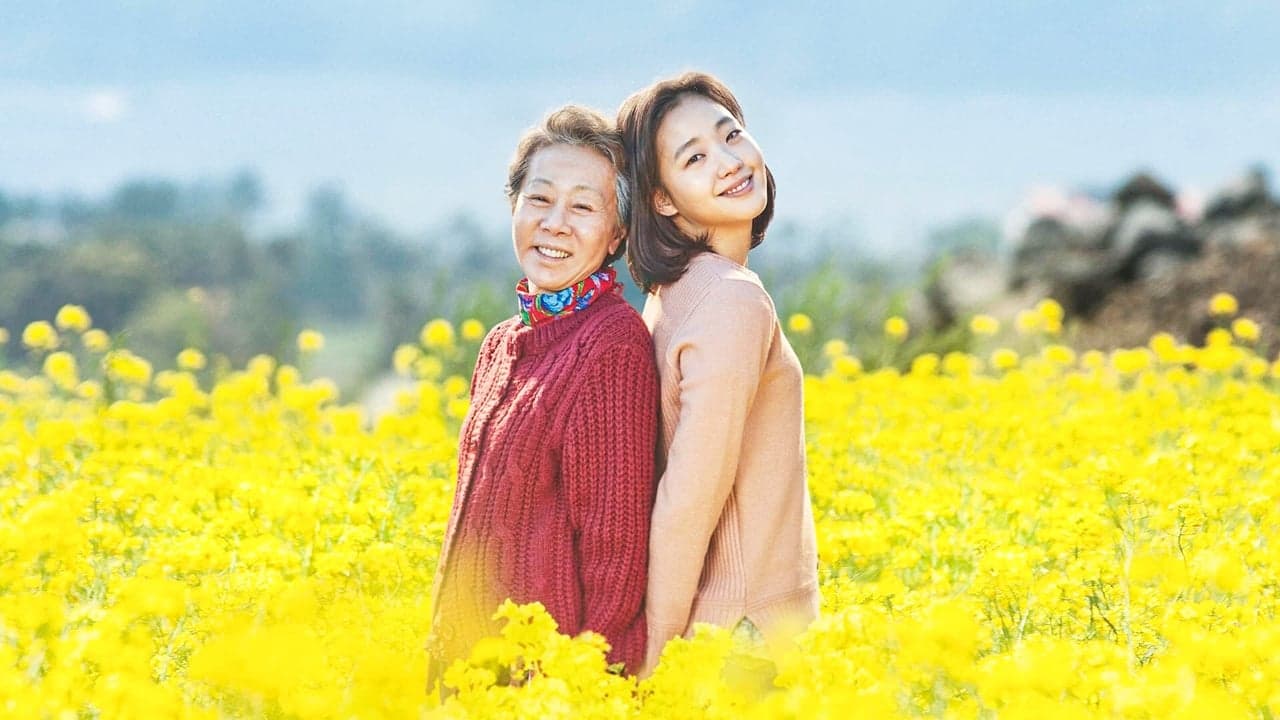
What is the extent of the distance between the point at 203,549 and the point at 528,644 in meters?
1.00

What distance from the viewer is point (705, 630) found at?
201 centimetres

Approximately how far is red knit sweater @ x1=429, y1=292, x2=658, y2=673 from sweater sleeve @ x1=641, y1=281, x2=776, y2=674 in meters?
0.05

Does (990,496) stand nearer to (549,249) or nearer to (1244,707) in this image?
(1244,707)

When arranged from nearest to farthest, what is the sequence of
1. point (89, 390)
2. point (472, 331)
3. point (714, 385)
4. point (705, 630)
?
point (705, 630) < point (714, 385) < point (89, 390) < point (472, 331)

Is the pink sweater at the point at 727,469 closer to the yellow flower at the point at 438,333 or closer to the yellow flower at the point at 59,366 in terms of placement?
the yellow flower at the point at 438,333

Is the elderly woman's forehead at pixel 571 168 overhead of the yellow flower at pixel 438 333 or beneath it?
overhead

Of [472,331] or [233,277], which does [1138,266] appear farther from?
[233,277]

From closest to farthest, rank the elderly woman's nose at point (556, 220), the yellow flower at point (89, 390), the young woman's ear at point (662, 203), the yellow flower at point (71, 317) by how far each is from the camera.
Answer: the elderly woman's nose at point (556, 220) → the young woman's ear at point (662, 203) → the yellow flower at point (71, 317) → the yellow flower at point (89, 390)

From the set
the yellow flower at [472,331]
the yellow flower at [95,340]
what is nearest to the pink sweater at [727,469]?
the yellow flower at [472,331]

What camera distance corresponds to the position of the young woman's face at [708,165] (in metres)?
2.53

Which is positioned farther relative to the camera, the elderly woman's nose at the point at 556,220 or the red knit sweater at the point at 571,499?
the elderly woman's nose at the point at 556,220

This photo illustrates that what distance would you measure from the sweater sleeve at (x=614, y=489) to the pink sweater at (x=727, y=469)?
0.04 meters

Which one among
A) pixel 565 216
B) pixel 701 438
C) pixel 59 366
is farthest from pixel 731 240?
pixel 59 366

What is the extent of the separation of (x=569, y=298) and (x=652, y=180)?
0.30 m
